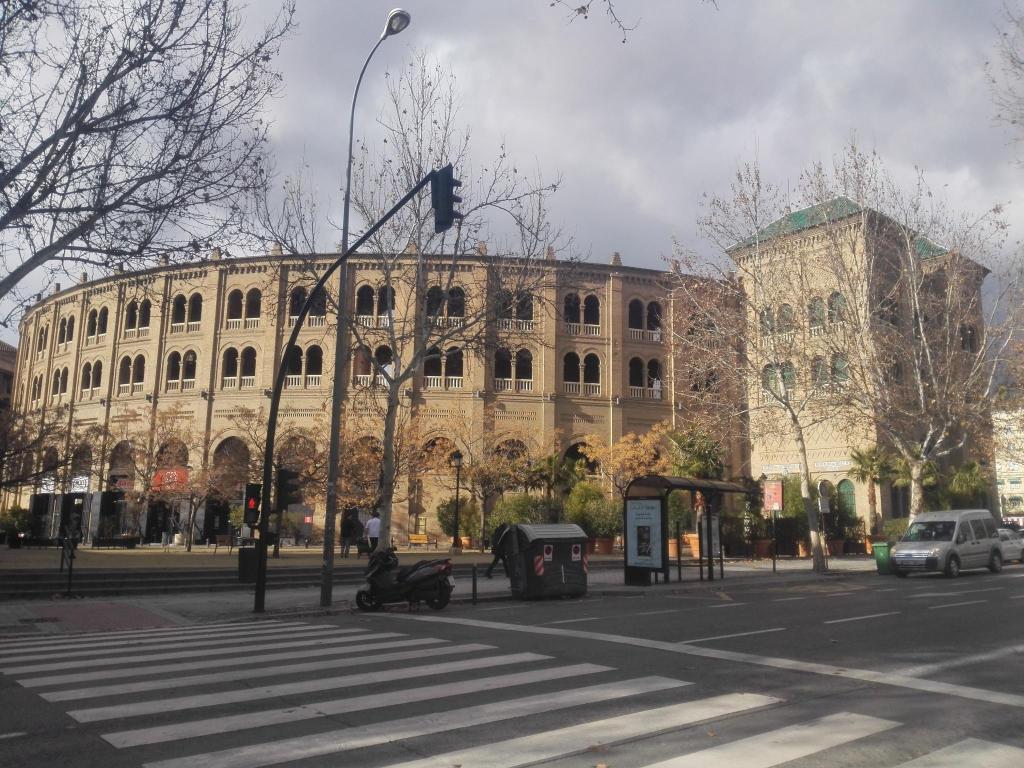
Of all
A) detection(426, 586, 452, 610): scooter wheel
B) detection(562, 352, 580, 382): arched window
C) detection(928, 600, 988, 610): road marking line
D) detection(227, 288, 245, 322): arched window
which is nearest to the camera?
detection(928, 600, 988, 610): road marking line

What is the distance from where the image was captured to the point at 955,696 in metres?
6.68

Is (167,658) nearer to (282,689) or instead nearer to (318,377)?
(282,689)

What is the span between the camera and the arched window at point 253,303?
44.6m

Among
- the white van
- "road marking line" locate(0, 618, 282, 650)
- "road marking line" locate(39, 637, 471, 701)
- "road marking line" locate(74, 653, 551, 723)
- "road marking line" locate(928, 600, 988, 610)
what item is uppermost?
the white van

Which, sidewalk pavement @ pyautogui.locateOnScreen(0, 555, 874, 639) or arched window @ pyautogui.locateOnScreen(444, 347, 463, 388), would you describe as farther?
arched window @ pyautogui.locateOnScreen(444, 347, 463, 388)

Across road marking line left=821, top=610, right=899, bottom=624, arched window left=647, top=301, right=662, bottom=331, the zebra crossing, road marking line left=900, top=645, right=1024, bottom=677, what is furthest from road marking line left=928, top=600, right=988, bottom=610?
arched window left=647, top=301, right=662, bottom=331

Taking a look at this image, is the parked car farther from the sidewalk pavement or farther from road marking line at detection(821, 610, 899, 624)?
road marking line at detection(821, 610, 899, 624)

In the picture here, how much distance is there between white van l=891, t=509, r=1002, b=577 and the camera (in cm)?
2231

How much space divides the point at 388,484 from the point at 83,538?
31.4m

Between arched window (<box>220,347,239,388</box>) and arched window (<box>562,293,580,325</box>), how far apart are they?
1838 cm

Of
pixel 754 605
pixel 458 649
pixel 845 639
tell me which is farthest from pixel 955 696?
pixel 754 605

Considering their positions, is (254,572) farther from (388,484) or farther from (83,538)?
(83,538)

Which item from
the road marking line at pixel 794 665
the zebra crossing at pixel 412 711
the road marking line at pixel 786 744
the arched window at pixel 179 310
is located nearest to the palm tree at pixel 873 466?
the road marking line at pixel 794 665

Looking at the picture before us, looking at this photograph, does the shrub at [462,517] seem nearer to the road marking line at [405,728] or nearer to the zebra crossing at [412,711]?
the zebra crossing at [412,711]
